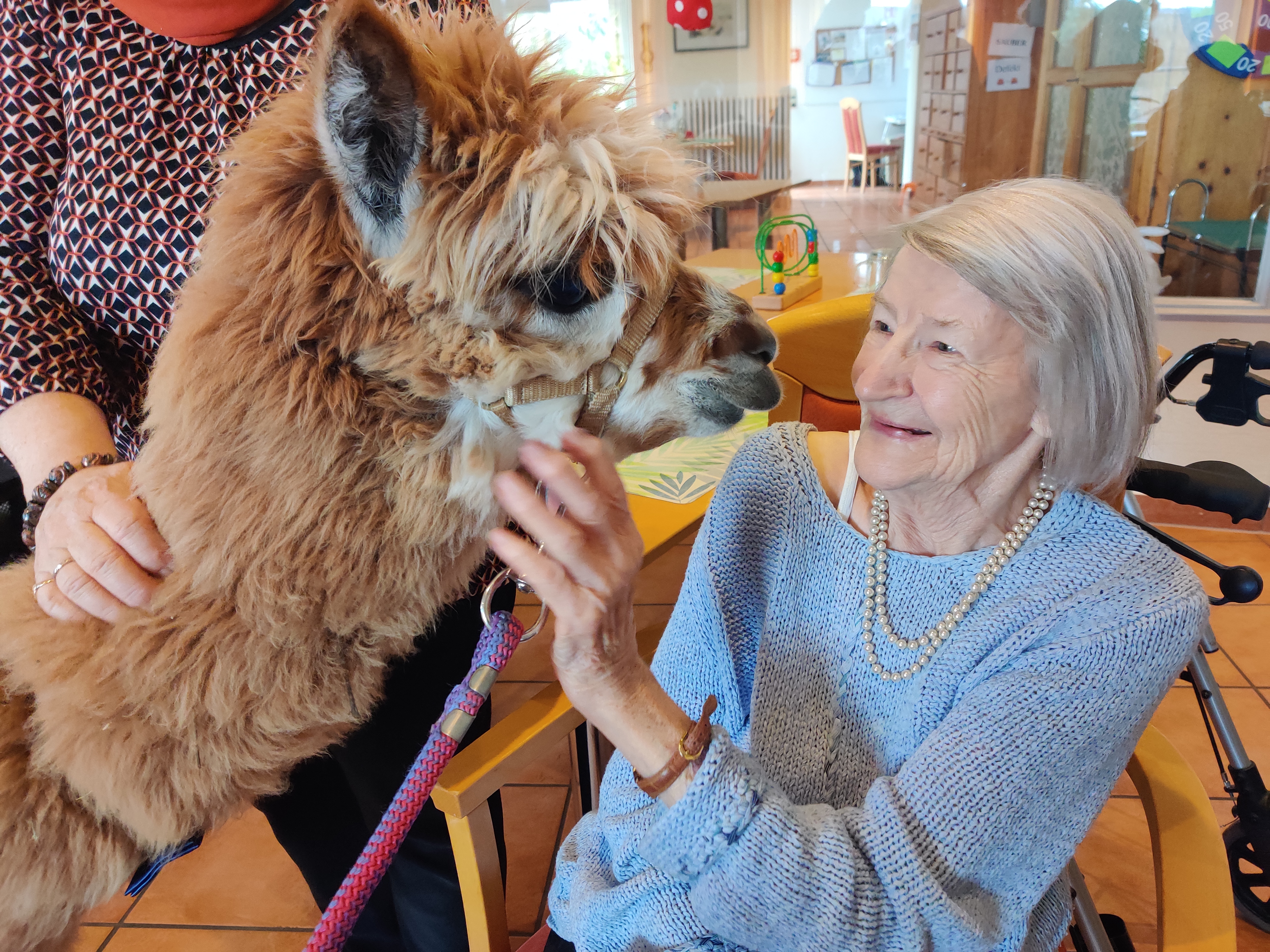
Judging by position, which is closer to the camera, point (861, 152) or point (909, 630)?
point (909, 630)

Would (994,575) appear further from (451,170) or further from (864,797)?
(451,170)

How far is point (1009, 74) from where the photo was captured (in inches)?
147

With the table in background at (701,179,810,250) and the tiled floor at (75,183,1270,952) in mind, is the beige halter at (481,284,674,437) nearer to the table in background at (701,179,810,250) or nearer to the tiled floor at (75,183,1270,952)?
the tiled floor at (75,183,1270,952)

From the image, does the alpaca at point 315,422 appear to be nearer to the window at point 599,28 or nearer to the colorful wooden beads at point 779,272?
the colorful wooden beads at point 779,272

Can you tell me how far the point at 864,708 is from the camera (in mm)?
960

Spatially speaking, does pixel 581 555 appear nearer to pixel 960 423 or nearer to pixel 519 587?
pixel 519 587

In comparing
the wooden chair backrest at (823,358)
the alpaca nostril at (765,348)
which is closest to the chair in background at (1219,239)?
the wooden chair backrest at (823,358)

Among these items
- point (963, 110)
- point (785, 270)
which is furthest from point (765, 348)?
point (963, 110)

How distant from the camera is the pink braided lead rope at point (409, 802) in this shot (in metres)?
0.77

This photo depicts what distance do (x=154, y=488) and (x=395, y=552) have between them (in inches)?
8.6

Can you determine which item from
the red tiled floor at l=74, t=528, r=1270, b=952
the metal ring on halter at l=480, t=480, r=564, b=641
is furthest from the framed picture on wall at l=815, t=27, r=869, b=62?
the metal ring on halter at l=480, t=480, r=564, b=641

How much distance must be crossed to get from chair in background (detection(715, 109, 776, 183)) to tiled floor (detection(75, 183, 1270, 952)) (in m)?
2.77

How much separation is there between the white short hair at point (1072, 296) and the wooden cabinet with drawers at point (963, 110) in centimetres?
302

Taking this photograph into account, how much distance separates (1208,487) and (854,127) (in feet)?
12.5
